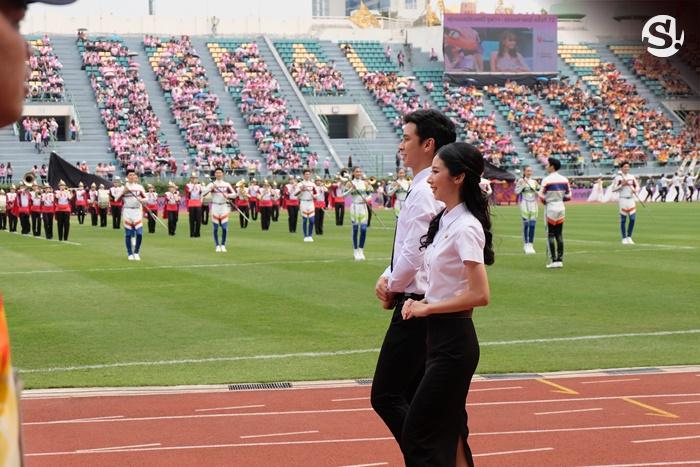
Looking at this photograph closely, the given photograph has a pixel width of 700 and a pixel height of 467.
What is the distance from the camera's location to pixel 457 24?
71.6 m

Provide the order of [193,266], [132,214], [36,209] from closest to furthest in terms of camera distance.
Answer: [193,266] → [132,214] → [36,209]

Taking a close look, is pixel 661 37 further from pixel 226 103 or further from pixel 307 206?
pixel 307 206

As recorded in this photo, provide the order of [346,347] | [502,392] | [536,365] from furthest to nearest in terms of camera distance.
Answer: [346,347]
[536,365]
[502,392]

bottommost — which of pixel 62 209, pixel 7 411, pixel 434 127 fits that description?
pixel 62 209

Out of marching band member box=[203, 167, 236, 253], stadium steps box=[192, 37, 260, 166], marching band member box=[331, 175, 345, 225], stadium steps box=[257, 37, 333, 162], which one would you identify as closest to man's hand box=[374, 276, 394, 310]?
marching band member box=[203, 167, 236, 253]

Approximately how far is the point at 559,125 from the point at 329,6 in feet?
198

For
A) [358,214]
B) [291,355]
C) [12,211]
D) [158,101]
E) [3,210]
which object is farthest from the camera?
[158,101]

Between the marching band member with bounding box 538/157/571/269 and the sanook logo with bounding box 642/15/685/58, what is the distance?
5494 cm

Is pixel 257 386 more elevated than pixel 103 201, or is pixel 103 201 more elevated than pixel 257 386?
pixel 257 386

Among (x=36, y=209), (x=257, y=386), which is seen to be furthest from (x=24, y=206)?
(x=257, y=386)

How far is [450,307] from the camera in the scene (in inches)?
217

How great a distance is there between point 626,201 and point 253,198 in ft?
65.1

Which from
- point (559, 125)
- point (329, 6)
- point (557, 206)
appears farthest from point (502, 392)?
point (329, 6)

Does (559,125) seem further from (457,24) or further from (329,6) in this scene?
(329,6)
